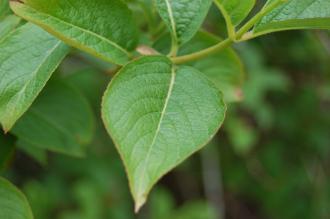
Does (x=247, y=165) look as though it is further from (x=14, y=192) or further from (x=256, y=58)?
(x=14, y=192)

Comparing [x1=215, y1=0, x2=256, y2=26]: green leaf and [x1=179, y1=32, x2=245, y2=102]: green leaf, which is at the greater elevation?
A: [x1=215, y1=0, x2=256, y2=26]: green leaf

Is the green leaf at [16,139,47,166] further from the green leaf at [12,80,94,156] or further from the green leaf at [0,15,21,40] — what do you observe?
the green leaf at [0,15,21,40]

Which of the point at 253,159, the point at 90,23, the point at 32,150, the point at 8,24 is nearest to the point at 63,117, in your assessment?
the point at 32,150

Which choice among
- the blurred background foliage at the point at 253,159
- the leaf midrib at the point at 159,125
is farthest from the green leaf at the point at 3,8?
the blurred background foliage at the point at 253,159

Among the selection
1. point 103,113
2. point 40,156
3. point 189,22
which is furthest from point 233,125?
point 103,113

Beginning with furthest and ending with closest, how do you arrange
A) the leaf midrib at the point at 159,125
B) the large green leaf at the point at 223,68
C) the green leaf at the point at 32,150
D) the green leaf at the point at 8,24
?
the green leaf at the point at 32,150 → the large green leaf at the point at 223,68 → the green leaf at the point at 8,24 → the leaf midrib at the point at 159,125

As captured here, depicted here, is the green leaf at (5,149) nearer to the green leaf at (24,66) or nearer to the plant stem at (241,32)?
the green leaf at (24,66)

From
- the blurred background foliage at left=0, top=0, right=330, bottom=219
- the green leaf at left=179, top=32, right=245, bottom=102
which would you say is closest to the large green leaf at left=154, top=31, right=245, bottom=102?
the green leaf at left=179, top=32, right=245, bottom=102
